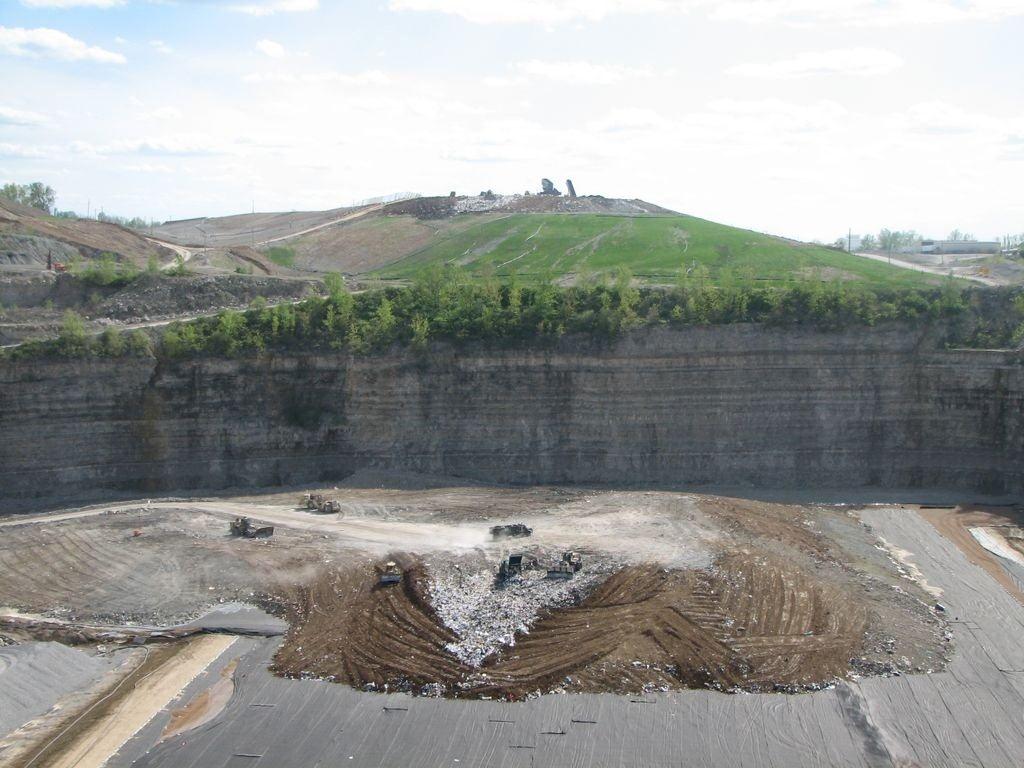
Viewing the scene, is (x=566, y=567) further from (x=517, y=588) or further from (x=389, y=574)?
(x=389, y=574)

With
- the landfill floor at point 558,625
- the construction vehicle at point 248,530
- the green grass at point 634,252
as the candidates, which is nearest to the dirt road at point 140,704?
the landfill floor at point 558,625

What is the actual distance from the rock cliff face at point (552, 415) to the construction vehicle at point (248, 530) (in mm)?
6756

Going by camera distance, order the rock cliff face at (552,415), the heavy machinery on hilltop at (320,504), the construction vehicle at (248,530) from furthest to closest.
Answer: the rock cliff face at (552,415), the heavy machinery on hilltop at (320,504), the construction vehicle at (248,530)

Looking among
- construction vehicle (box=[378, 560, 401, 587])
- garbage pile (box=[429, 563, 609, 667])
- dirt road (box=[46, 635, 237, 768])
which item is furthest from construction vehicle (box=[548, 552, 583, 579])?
dirt road (box=[46, 635, 237, 768])

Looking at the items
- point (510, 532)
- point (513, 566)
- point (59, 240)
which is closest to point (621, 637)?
point (513, 566)

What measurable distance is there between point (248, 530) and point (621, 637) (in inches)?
571

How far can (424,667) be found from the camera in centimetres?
2412

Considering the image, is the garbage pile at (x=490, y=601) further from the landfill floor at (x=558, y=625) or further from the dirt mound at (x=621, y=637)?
the dirt mound at (x=621, y=637)

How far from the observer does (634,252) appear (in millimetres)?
61594

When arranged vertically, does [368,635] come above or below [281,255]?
below

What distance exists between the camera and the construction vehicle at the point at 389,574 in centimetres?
2883

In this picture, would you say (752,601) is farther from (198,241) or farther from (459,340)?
(198,241)

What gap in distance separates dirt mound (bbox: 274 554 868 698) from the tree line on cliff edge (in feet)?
47.2

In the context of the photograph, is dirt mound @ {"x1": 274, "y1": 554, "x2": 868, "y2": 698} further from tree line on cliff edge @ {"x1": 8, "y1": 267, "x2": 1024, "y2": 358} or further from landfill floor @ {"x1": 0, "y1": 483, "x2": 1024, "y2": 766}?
tree line on cliff edge @ {"x1": 8, "y1": 267, "x2": 1024, "y2": 358}
